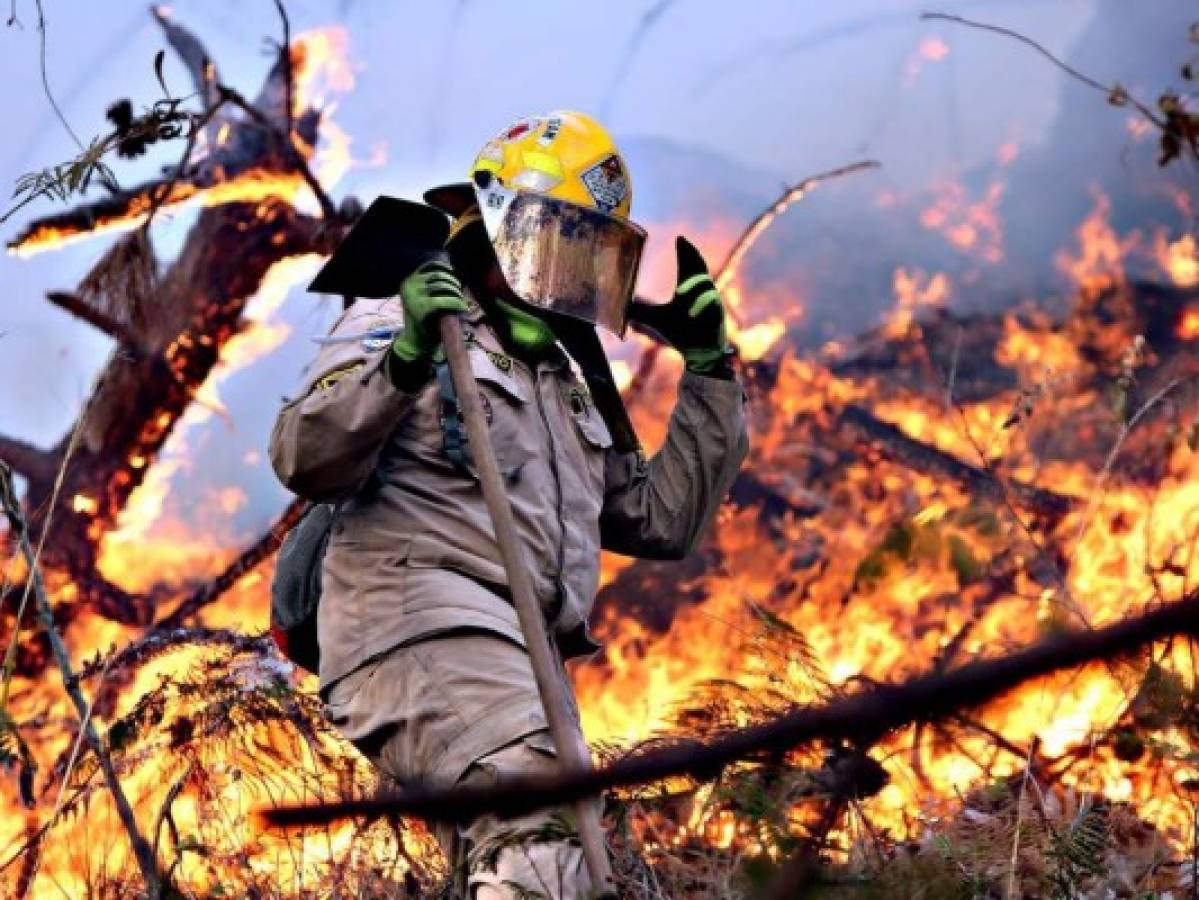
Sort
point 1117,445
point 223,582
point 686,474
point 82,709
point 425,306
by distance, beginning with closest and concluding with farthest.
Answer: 1. point 425,306
2. point 82,709
3. point 686,474
4. point 1117,445
5. point 223,582

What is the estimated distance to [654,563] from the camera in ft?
28.2

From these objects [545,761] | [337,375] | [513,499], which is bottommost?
[545,761]

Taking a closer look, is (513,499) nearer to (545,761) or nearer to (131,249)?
(545,761)

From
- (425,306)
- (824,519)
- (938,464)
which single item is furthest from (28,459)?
(425,306)

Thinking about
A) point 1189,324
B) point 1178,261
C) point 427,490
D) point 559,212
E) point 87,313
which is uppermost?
point 1178,261

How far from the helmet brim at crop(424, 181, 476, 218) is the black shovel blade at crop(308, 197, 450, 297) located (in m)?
0.42

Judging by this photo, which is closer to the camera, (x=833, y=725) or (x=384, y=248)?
(x=833, y=725)

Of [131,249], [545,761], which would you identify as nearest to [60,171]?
[545,761]

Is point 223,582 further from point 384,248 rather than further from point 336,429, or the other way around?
point 336,429

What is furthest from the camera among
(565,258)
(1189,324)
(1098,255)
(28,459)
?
(1098,255)

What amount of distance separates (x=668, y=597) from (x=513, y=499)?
4762 millimetres

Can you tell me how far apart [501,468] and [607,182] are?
0.80 meters

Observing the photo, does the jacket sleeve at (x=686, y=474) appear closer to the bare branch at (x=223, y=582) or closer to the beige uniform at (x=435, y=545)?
the beige uniform at (x=435, y=545)

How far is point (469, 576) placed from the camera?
143 inches
